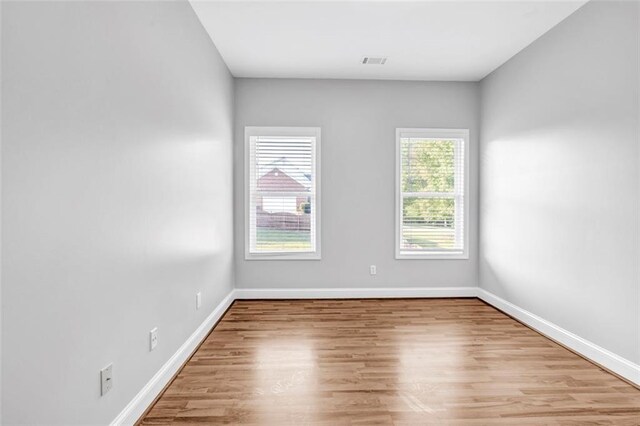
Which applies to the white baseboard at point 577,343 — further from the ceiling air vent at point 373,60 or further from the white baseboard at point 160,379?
the white baseboard at point 160,379

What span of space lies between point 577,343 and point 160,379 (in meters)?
3.16

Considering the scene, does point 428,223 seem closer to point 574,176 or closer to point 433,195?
point 433,195

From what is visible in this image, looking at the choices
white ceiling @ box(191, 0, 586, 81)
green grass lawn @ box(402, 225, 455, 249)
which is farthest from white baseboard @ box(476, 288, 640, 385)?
white ceiling @ box(191, 0, 586, 81)

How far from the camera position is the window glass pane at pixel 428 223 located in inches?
180

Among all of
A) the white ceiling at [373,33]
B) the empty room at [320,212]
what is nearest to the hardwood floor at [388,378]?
the empty room at [320,212]

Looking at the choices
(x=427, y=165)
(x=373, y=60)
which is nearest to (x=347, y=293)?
(x=427, y=165)

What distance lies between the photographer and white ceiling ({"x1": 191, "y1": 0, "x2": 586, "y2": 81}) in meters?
2.88

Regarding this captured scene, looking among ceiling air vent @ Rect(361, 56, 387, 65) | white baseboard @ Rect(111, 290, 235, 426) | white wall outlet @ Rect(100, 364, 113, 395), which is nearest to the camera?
white wall outlet @ Rect(100, 364, 113, 395)

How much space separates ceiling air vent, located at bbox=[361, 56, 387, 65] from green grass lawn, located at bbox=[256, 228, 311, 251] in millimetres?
2108

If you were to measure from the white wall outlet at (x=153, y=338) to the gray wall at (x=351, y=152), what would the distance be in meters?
2.29

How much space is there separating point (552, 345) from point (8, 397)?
3575mm

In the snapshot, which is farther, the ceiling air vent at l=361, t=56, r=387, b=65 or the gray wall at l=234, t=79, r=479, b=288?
the gray wall at l=234, t=79, r=479, b=288

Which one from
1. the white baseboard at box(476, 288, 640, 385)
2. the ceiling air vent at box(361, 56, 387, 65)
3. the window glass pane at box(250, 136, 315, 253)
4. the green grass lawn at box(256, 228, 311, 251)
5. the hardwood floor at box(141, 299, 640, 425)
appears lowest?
the hardwood floor at box(141, 299, 640, 425)

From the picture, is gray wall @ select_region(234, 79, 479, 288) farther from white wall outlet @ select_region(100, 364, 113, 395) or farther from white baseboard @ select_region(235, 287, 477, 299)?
white wall outlet @ select_region(100, 364, 113, 395)
